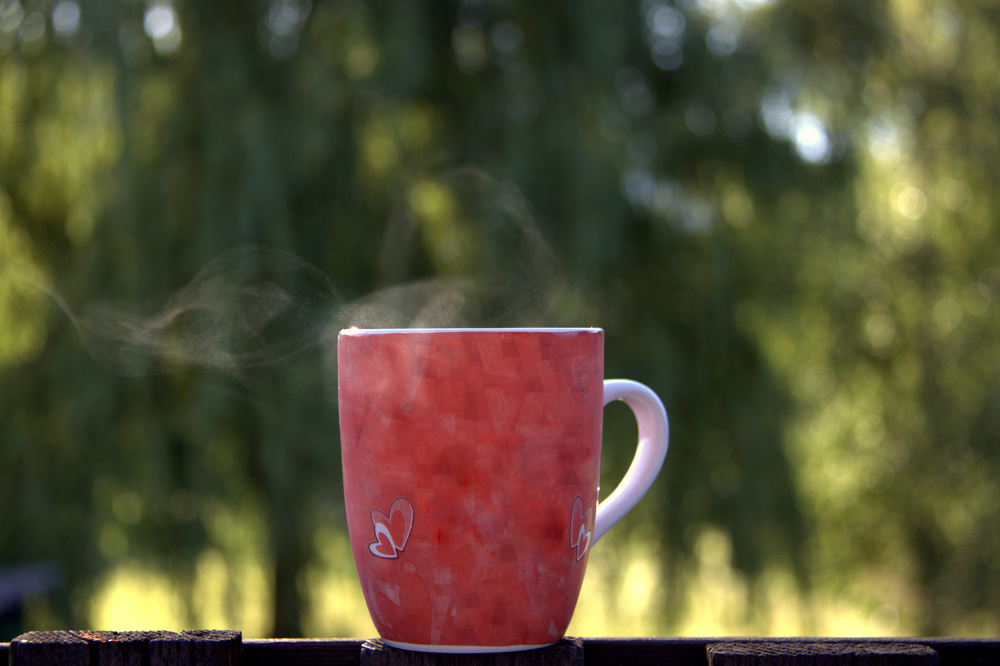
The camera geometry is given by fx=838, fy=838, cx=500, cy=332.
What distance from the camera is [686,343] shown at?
8.81 ft

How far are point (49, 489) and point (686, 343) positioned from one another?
1.99 metres

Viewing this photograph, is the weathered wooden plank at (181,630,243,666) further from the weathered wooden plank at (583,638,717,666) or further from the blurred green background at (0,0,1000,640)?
the blurred green background at (0,0,1000,640)

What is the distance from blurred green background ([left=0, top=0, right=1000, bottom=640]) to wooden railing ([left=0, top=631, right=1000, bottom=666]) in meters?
1.61

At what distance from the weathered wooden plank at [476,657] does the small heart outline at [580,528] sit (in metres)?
0.05

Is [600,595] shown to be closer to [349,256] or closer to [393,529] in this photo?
[349,256]

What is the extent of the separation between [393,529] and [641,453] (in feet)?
0.56

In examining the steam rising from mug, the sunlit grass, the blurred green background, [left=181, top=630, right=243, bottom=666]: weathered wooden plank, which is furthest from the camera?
the sunlit grass

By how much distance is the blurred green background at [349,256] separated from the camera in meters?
2.37

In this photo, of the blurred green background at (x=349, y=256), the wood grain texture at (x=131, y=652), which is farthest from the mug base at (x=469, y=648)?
the blurred green background at (x=349, y=256)

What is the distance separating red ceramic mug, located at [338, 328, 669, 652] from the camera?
465 mm

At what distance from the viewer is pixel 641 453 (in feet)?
1.81

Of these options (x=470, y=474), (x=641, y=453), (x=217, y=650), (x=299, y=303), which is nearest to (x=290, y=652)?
(x=217, y=650)

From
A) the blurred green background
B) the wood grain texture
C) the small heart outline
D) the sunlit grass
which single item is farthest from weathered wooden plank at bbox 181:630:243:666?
the sunlit grass

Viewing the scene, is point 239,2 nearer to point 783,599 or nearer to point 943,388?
point 783,599
